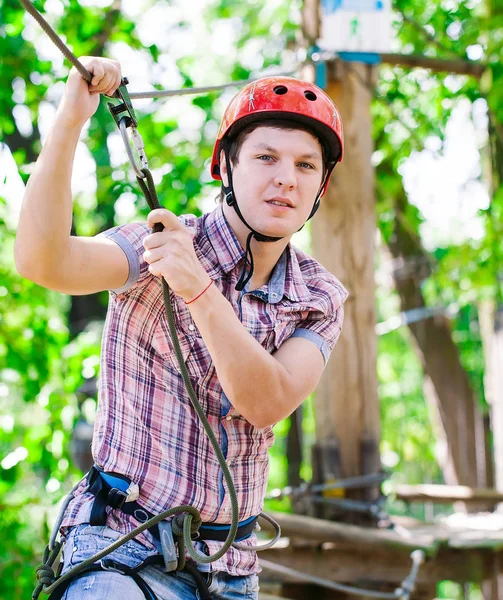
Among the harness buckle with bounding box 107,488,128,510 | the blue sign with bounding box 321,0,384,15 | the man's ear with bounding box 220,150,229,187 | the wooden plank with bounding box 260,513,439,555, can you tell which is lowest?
the wooden plank with bounding box 260,513,439,555

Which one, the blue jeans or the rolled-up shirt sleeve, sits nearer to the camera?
the blue jeans

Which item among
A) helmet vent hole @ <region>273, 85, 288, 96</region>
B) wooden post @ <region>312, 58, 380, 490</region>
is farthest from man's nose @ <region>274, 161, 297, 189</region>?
wooden post @ <region>312, 58, 380, 490</region>

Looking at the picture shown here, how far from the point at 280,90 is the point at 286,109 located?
9 cm

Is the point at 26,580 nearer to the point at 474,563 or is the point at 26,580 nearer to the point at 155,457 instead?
the point at 474,563

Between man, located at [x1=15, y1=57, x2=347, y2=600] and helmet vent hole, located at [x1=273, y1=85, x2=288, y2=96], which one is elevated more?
helmet vent hole, located at [x1=273, y1=85, x2=288, y2=96]

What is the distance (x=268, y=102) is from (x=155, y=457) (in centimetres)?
103

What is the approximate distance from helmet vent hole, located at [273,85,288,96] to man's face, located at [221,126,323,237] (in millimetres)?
129

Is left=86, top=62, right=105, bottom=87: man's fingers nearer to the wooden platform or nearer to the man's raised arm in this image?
the man's raised arm

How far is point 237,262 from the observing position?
2.37 metres

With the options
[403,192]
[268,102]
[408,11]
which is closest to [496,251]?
[403,192]

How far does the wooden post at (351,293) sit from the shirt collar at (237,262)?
2603 mm

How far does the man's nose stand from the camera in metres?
2.35

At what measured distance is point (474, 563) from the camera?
507 centimetres

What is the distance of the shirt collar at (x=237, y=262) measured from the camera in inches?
93.2
